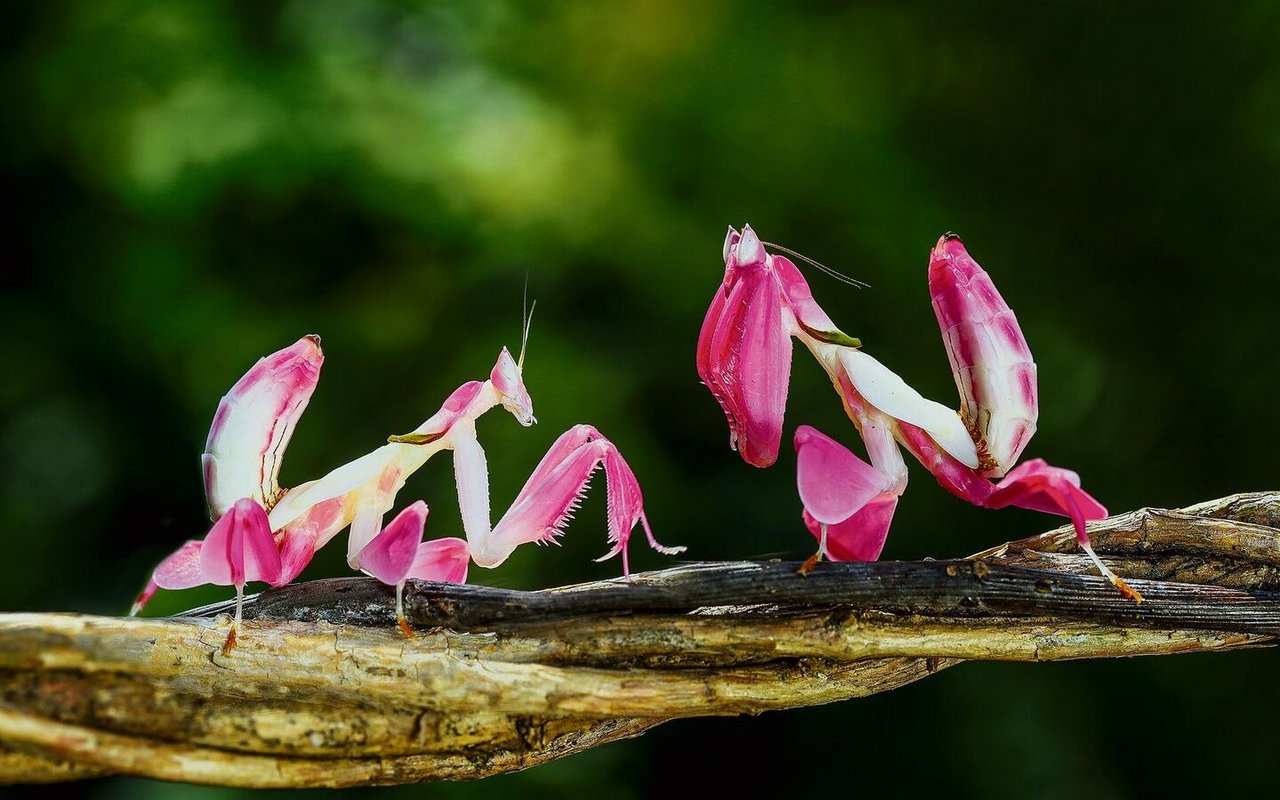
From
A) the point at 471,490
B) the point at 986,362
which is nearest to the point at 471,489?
the point at 471,490

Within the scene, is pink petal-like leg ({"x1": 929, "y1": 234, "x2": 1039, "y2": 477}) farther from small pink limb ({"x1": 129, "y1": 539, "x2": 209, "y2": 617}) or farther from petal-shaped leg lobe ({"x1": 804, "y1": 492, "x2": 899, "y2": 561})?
small pink limb ({"x1": 129, "y1": 539, "x2": 209, "y2": 617})

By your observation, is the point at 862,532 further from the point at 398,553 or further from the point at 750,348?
the point at 398,553

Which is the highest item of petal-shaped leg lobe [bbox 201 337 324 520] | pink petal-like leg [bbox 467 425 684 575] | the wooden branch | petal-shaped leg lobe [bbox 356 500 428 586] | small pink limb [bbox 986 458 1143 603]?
petal-shaped leg lobe [bbox 201 337 324 520]

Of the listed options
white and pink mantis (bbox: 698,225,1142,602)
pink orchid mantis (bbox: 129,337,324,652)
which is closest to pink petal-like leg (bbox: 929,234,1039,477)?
white and pink mantis (bbox: 698,225,1142,602)

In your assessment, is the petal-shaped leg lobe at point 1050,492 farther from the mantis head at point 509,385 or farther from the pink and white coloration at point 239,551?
the pink and white coloration at point 239,551

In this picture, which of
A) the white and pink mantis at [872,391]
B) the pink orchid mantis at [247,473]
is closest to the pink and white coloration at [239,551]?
the pink orchid mantis at [247,473]

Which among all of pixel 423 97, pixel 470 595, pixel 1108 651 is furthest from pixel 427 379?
pixel 1108 651
